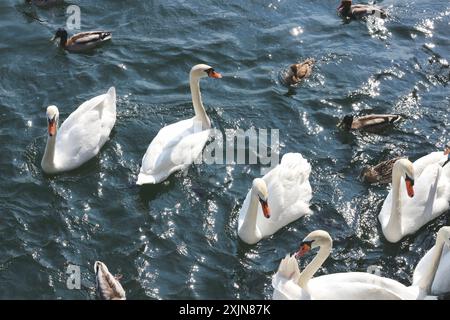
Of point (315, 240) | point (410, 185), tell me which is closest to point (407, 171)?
point (410, 185)

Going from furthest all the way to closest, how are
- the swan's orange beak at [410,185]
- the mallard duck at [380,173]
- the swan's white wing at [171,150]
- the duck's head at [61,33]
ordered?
1. the duck's head at [61,33]
2. the mallard duck at [380,173]
3. the swan's white wing at [171,150]
4. the swan's orange beak at [410,185]

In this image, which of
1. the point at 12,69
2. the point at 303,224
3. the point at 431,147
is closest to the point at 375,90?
the point at 431,147

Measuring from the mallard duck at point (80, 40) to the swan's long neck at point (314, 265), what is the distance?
7.94 metres

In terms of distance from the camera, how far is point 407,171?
488 inches

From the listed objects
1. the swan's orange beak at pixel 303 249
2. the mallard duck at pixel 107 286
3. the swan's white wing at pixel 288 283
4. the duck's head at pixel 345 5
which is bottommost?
the mallard duck at pixel 107 286

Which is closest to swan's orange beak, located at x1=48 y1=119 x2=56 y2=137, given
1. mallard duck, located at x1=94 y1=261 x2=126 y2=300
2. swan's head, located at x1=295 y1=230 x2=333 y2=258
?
mallard duck, located at x1=94 y1=261 x2=126 y2=300

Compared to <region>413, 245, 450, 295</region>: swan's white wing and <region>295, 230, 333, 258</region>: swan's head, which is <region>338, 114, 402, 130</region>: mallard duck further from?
<region>295, 230, 333, 258</region>: swan's head

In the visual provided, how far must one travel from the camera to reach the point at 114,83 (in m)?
16.0

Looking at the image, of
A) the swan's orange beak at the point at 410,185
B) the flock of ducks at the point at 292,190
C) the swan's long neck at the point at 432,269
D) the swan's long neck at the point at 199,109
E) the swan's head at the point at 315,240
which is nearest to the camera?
the flock of ducks at the point at 292,190

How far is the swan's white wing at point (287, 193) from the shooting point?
41.0 feet

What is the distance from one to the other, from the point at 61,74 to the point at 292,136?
501 centimetres

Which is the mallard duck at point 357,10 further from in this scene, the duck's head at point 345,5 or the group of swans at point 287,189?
the group of swans at point 287,189

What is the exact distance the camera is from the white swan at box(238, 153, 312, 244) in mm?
12062

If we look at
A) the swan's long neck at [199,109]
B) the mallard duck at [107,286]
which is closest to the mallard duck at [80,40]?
the swan's long neck at [199,109]
